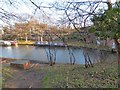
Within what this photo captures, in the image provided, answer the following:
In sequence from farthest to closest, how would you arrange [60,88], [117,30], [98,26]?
[60,88], [98,26], [117,30]

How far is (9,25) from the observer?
554 centimetres

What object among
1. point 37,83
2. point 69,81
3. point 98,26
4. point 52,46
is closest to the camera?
point 98,26

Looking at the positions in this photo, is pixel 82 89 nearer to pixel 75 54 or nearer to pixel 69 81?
pixel 69 81

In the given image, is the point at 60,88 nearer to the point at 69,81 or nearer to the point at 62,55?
the point at 69,81

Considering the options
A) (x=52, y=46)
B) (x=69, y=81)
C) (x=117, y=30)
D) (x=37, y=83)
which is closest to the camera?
(x=117, y=30)

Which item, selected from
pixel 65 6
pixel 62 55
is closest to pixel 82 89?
pixel 65 6

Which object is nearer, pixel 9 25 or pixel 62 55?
pixel 9 25

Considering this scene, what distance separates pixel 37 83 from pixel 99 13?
3526mm

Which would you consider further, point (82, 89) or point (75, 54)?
point (75, 54)

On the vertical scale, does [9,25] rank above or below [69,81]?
above

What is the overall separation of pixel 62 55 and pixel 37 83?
12274 millimetres

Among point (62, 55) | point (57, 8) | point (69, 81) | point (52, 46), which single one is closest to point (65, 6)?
point (57, 8)

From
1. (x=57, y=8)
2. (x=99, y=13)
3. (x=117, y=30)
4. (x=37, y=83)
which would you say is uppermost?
(x=57, y=8)

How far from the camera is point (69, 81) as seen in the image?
573 centimetres
